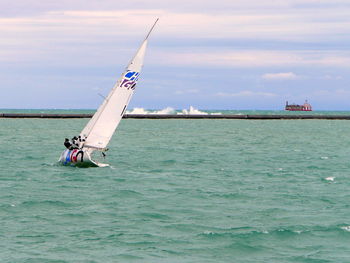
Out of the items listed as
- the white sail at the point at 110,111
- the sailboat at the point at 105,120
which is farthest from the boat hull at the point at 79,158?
the white sail at the point at 110,111

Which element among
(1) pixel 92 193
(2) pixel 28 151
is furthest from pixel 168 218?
(2) pixel 28 151

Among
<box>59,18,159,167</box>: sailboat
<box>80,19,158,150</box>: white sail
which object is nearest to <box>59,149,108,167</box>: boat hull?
<box>59,18,159,167</box>: sailboat

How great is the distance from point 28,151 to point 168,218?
38.0 metres

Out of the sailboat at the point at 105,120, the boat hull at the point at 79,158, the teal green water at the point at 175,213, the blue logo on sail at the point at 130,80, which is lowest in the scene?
the teal green water at the point at 175,213

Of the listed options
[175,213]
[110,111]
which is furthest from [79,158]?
[175,213]

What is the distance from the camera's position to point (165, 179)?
123 ft

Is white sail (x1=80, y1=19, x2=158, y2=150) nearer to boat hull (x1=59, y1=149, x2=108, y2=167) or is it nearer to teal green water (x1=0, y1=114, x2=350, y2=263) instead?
boat hull (x1=59, y1=149, x2=108, y2=167)

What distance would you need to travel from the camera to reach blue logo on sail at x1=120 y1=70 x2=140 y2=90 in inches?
1650

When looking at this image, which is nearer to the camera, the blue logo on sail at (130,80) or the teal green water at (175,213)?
the teal green water at (175,213)

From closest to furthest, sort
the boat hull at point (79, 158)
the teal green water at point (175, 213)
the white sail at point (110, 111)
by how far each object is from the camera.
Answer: the teal green water at point (175, 213), the white sail at point (110, 111), the boat hull at point (79, 158)

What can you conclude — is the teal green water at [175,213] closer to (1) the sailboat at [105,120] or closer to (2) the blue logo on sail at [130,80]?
(1) the sailboat at [105,120]

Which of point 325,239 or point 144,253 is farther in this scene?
point 325,239

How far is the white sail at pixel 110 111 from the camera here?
42.1 meters

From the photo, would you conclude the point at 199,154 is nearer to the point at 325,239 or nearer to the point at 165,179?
the point at 165,179
